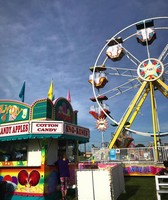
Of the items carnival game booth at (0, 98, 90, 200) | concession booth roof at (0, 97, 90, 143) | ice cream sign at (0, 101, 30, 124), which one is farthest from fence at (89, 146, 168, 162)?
ice cream sign at (0, 101, 30, 124)

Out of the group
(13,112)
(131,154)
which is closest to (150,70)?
(131,154)

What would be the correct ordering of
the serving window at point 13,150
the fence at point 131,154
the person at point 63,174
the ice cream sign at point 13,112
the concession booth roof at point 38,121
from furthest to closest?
the fence at point 131,154
the ice cream sign at point 13,112
the serving window at point 13,150
the concession booth roof at point 38,121
the person at point 63,174

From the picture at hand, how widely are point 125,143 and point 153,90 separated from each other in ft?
19.3

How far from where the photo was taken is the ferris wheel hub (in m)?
19.4

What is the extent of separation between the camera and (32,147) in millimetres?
9195

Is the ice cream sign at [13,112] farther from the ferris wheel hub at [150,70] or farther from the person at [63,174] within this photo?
the ferris wheel hub at [150,70]

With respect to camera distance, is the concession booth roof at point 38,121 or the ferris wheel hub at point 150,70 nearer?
the concession booth roof at point 38,121

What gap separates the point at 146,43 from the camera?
2059 centimetres

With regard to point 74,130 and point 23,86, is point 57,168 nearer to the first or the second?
point 74,130

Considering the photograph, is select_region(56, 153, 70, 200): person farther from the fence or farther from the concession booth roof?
the fence

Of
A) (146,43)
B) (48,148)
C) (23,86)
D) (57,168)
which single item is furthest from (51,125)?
(146,43)

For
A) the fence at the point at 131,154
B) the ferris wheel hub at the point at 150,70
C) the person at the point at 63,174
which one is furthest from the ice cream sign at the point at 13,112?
the ferris wheel hub at the point at 150,70

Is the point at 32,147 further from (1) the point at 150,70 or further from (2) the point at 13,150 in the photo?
(1) the point at 150,70

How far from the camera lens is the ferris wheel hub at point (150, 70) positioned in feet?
63.7
